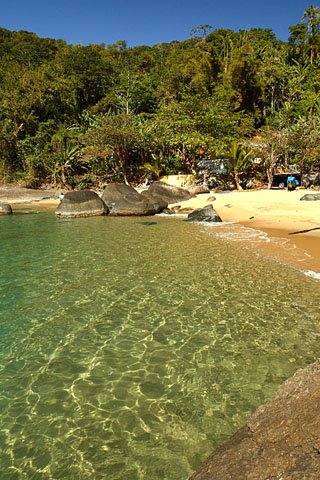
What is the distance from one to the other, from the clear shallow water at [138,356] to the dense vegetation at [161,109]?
22693 millimetres

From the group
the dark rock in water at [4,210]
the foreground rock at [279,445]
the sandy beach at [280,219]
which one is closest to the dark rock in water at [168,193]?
the sandy beach at [280,219]

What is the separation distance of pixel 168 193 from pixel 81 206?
7.56m

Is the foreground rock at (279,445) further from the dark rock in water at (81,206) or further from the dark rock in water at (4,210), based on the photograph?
the dark rock in water at (4,210)

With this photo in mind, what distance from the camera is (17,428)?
4.29 metres

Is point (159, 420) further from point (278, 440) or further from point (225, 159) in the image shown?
point (225, 159)

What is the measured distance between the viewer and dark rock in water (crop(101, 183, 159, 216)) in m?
23.2

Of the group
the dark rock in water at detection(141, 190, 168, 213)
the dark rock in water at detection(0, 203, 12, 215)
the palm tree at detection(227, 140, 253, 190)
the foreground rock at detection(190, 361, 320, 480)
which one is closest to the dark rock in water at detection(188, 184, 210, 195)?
the palm tree at detection(227, 140, 253, 190)

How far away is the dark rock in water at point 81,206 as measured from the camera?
22.7 meters

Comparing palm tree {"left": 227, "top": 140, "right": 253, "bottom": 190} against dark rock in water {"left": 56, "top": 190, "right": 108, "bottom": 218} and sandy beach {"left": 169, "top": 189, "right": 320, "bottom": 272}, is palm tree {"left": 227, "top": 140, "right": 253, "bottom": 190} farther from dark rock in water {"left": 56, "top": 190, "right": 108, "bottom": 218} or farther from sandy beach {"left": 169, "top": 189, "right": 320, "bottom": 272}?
dark rock in water {"left": 56, "top": 190, "right": 108, "bottom": 218}

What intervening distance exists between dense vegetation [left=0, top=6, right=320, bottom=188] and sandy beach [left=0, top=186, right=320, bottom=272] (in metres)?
6.13

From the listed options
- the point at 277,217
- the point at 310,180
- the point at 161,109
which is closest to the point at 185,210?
the point at 277,217

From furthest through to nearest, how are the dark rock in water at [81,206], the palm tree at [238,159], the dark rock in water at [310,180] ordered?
the palm tree at [238,159] < the dark rock in water at [310,180] < the dark rock in water at [81,206]

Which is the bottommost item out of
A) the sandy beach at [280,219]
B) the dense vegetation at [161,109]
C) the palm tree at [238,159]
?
the sandy beach at [280,219]

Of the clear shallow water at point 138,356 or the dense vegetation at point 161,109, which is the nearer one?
the clear shallow water at point 138,356
